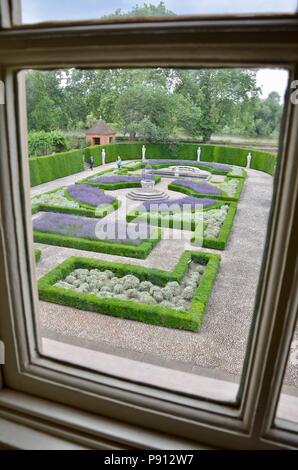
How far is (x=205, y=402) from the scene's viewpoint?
0.74 meters

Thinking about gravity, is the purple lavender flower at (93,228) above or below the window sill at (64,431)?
below

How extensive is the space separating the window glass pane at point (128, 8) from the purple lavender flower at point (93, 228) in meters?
5.20

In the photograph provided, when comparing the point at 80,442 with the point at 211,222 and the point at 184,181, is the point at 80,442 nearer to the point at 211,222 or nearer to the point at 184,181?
the point at 211,222

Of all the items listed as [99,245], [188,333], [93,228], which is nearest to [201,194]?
[93,228]

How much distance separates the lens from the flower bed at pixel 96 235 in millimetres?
5430

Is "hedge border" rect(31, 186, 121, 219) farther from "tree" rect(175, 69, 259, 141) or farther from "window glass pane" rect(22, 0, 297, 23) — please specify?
"window glass pane" rect(22, 0, 297, 23)

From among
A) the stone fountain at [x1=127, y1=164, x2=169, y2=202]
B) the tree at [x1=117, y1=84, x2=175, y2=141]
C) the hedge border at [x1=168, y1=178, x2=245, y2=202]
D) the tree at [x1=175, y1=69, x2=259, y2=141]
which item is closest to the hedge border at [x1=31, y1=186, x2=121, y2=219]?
the stone fountain at [x1=127, y1=164, x2=169, y2=202]

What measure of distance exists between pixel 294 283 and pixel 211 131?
580 mm

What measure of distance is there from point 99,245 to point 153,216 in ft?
7.18

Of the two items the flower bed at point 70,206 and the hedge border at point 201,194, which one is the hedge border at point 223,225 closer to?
the hedge border at point 201,194

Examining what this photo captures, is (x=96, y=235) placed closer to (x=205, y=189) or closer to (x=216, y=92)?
(x=205, y=189)

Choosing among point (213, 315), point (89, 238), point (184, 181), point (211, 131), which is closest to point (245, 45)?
point (211, 131)

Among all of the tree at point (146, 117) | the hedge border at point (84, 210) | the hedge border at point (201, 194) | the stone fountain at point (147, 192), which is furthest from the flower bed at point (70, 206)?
the tree at point (146, 117)

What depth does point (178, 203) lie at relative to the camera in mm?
8188
